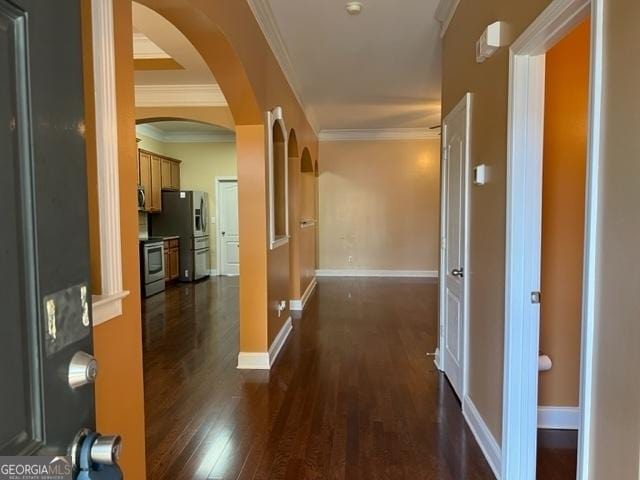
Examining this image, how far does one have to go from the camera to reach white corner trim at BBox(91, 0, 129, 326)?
1.27 metres

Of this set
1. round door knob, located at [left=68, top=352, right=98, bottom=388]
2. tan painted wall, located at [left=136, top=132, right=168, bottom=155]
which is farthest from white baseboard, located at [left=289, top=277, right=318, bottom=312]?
round door knob, located at [left=68, top=352, right=98, bottom=388]

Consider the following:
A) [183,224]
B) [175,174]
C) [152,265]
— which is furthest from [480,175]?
[175,174]

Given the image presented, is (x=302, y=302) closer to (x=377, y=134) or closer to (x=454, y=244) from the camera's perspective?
(x=454, y=244)

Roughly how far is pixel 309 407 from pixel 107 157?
2162 mm

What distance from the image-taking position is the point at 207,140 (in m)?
8.52

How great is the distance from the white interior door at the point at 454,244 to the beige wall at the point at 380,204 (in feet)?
16.2

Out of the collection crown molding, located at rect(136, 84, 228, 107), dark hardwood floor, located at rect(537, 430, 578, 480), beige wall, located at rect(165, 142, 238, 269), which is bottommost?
dark hardwood floor, located at rect(537, 430, 578, 480)

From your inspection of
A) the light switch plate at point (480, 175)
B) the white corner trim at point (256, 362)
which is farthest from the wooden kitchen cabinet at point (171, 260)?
the light switch plate at point (480, 175)

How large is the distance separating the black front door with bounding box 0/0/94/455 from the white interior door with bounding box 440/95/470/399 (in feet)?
7.96

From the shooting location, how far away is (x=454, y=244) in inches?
120

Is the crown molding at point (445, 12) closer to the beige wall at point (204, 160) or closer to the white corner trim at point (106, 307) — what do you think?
the white corner trim at point (106, 307)

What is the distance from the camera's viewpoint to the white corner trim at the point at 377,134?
8.12 m

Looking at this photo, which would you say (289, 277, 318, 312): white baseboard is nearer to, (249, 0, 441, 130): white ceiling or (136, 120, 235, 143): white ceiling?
(249, 0, 441, 130): white ceiling

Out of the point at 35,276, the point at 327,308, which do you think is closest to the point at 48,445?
the point at 35,276
